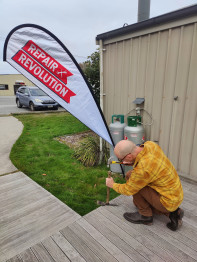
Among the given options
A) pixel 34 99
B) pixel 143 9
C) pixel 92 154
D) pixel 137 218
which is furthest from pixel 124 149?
pixel 34 99

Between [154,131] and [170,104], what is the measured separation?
2.04ft

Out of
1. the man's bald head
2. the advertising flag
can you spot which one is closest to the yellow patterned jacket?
the man's bald head

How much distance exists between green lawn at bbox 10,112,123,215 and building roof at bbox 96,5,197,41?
2877 mm

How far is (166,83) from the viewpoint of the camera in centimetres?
325

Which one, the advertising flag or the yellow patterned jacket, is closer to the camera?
the yellow patterned jacket

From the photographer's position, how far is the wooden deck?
1801mm

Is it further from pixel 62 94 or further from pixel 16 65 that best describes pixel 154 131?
pixel 16 65

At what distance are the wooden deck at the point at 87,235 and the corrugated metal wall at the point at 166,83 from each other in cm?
98

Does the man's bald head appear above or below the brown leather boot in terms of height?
above

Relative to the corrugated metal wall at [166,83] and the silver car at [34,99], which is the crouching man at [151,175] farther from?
the silver car at [34,99]

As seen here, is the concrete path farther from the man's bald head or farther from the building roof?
the building roof

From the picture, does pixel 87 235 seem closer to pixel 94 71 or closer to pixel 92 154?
pixel 92 154

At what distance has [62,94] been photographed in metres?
2.58

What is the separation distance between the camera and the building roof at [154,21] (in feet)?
8.90
